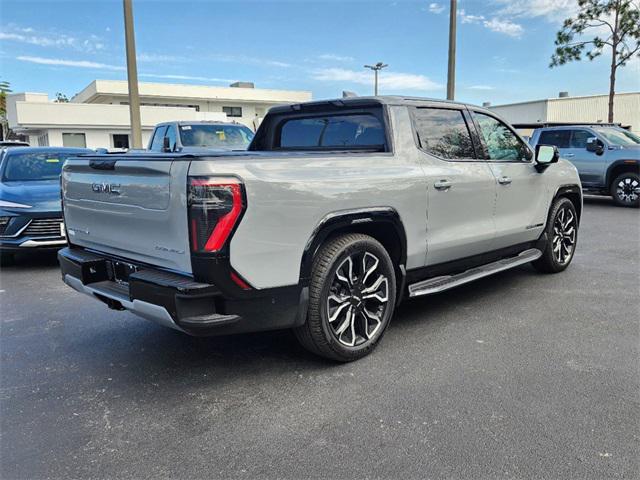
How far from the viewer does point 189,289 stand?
2.86 metres

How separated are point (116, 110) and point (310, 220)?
1360 inches

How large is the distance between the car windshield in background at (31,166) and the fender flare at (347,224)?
235 inches

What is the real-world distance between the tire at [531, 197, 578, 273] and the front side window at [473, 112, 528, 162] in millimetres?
898

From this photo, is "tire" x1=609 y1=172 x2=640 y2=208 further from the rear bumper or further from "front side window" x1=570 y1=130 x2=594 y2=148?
the rear bumper

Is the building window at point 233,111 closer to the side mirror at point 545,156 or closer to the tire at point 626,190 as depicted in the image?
the tire at point 626,190

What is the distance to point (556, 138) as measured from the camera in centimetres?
1352

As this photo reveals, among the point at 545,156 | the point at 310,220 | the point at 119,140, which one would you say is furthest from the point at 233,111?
the point at 310,220

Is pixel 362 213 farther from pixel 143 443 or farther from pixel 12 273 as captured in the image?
pixel 12 273

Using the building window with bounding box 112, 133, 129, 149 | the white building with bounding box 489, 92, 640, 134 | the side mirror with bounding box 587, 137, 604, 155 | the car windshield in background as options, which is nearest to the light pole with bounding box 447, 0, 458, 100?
the side mirror with bounding box 587, 137, 604, 155

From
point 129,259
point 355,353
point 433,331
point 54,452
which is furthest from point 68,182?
point 433,331

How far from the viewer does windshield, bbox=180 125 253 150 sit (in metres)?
9.74

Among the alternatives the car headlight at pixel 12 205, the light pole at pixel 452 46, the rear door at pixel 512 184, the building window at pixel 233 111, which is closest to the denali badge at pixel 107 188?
the rear door at pixel 512 184

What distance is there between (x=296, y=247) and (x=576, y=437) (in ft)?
5.90

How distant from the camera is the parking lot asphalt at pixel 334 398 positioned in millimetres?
2527
